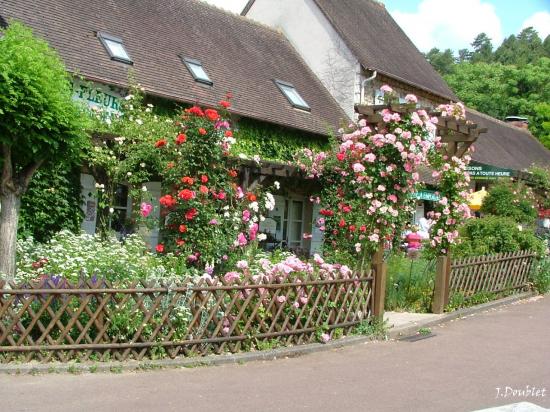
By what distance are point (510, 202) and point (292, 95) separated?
8.79 m

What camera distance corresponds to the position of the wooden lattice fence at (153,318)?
Result: 277 inches

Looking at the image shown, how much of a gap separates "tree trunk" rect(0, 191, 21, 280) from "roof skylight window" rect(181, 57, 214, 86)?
9604mm

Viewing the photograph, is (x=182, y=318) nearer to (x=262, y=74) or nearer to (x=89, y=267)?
(x=89, y=267)

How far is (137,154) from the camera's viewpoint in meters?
12.0

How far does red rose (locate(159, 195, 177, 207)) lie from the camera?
963 cm

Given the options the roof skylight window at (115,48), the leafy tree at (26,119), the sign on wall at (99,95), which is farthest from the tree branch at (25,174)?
the roof skylight window at (115,48)

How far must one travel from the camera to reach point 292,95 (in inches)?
806

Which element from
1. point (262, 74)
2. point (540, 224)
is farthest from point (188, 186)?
point (540, 224)

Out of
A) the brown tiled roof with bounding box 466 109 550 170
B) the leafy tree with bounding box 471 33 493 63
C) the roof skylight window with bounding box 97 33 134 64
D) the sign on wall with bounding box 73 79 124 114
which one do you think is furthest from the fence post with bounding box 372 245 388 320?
the leafy tree with bounding box 471 33 493 63

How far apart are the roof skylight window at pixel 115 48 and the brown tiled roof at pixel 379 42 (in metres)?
8.92

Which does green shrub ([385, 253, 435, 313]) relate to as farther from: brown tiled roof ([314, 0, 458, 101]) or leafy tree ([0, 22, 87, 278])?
brown tiled roof ([314, 0, 458, 101])

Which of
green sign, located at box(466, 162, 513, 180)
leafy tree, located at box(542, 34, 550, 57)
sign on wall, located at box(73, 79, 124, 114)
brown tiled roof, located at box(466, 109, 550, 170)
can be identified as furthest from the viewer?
leafy tree, located at box(542, 34, 550, 57)

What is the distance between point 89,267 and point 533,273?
35.7 feet

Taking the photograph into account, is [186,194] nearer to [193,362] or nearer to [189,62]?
[193,362]
